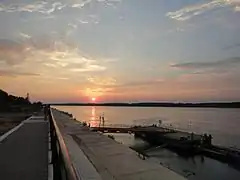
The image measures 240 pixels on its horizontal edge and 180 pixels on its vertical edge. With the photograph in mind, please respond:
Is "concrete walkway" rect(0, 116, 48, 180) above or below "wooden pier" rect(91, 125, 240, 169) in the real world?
above

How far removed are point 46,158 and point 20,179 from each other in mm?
3676

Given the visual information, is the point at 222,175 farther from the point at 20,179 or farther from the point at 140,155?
the point at 20,179

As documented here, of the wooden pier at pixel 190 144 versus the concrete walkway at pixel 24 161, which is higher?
the concrete walkway at pixel 24 161

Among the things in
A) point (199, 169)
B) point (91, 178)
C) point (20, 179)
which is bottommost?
point (199, 169)

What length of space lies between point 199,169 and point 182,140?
1476 cm

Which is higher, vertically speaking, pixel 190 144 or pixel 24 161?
pixel 24 161

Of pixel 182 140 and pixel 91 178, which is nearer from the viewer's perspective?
pixel 91 178

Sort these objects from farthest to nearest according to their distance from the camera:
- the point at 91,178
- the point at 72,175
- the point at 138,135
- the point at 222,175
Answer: the point at 138,135, the point at 222,175, the point at 91,178, the point at 72,175

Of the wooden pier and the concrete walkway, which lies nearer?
the concrete walkway

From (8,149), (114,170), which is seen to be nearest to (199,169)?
(114,170)

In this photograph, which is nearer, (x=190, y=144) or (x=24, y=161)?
(x=24, y=161)

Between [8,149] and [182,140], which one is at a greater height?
[8,149]

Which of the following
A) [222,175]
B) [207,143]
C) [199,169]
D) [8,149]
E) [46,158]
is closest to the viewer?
Result: [46,158]

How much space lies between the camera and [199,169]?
50.1 m
